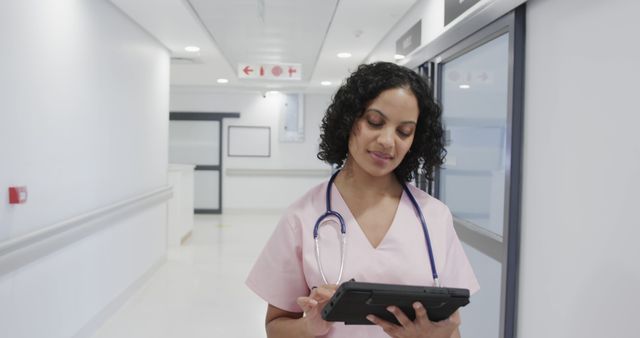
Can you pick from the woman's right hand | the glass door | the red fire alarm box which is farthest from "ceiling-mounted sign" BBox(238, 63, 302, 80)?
the woman's right hand

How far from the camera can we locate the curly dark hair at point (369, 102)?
1.30 meters

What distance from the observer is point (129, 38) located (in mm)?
4801

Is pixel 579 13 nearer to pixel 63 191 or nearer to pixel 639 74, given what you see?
pixel 639 74

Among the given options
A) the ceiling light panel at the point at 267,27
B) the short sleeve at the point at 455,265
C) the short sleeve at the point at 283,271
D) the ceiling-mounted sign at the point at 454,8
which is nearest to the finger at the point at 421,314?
the short sleeve at the point at 455,265

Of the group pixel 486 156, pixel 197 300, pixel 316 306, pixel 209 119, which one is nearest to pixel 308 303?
pixel 316 306

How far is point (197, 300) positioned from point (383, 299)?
4226mm

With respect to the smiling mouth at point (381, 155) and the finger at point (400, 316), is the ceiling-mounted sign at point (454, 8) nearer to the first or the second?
the smiling mouth at point (381, 155)

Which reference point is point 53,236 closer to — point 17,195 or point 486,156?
point 17,195

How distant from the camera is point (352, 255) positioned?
1277mm

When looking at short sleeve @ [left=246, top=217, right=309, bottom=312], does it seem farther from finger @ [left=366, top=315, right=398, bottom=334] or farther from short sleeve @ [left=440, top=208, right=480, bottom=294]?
short sleeve @ [left=440, top=208, right=480, bottom=294]

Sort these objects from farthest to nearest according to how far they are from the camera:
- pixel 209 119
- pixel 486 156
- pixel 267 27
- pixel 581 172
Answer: pixel 209 119, pixel 267 27, pixel 486 156, pixel 581 172

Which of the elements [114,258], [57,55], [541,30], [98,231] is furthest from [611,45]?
[114,258]

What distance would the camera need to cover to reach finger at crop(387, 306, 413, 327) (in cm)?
110

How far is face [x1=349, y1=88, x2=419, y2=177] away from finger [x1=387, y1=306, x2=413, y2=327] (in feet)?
1.12
